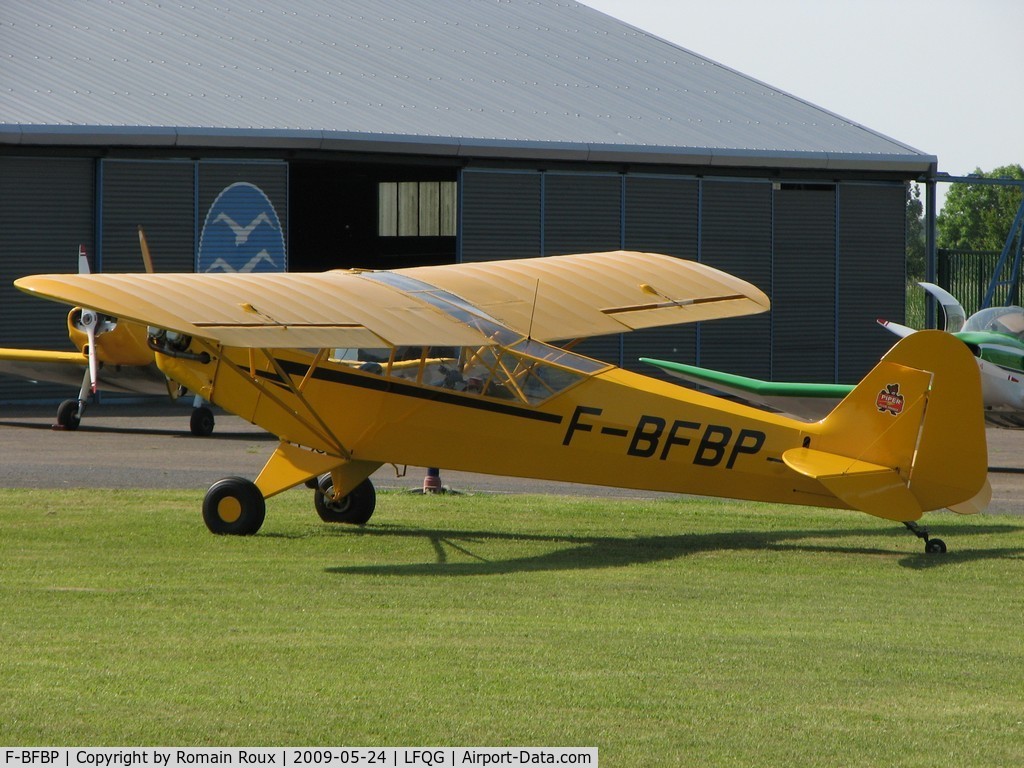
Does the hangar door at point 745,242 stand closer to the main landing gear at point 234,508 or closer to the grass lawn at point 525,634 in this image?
the grass lawn at point 525,634

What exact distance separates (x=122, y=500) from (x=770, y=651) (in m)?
7.94

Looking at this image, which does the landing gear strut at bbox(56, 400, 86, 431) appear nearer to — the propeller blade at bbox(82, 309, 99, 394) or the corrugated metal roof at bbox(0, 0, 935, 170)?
the propeller blade at bbox(82, 309, 99, 394)

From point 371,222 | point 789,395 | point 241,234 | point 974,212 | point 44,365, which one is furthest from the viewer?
point 974,212

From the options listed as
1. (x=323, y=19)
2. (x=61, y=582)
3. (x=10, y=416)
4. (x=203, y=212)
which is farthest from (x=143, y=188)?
(x=61, y=582)

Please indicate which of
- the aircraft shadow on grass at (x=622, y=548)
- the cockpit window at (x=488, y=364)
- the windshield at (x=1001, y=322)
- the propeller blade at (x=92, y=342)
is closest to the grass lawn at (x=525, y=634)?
the aircraft shadow on grass at (x=622, y=548)

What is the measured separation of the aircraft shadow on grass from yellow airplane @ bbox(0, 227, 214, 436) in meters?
8.89

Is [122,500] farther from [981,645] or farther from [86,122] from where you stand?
[86,122]

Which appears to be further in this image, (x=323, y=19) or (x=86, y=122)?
(x=323, y=19)

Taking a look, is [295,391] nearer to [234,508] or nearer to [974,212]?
[234,508]

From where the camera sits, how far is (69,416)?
20.9 meters

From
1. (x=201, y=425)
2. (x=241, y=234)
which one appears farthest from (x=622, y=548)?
(x=241, y=234)

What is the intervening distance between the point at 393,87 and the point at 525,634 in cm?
2342

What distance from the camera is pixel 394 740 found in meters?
5.64

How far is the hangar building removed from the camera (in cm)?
2573
